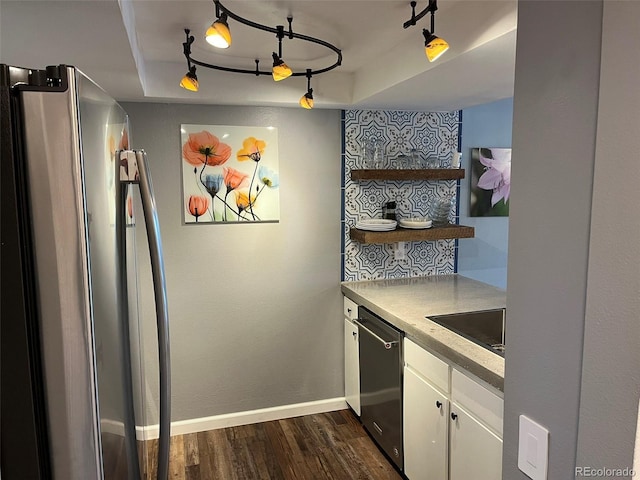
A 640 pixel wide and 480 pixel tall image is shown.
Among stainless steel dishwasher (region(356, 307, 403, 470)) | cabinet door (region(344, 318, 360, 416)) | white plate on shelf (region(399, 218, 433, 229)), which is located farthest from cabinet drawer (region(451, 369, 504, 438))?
white plate on shelf (region(399, 218, 433, 229))

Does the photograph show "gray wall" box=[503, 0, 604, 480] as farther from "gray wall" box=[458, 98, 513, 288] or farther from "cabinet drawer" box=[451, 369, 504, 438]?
"gray wall" box=[458, 98, 513, 288]

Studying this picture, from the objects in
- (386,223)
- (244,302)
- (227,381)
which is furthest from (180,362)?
(386,223)

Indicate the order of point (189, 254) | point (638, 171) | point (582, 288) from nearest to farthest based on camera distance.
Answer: point (638, 171) → point (582, 288) → point (189, 254)

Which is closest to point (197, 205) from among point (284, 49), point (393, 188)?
point (284, 49)

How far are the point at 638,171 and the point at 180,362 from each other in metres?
2.93

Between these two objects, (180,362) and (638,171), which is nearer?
(638,171)

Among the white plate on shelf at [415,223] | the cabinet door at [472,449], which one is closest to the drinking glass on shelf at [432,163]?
the white plate on shelf at [415,223]

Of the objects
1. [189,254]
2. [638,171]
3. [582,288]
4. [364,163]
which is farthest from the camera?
[364,163]

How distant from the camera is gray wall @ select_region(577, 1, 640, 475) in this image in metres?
0.72

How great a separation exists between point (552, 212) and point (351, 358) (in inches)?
99.5

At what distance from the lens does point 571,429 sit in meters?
0.86

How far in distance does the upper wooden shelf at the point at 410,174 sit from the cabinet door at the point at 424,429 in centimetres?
129

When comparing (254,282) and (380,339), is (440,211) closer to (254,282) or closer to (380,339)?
(380,339)

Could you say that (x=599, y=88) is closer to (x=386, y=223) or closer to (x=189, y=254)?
(x=386, y=223)
